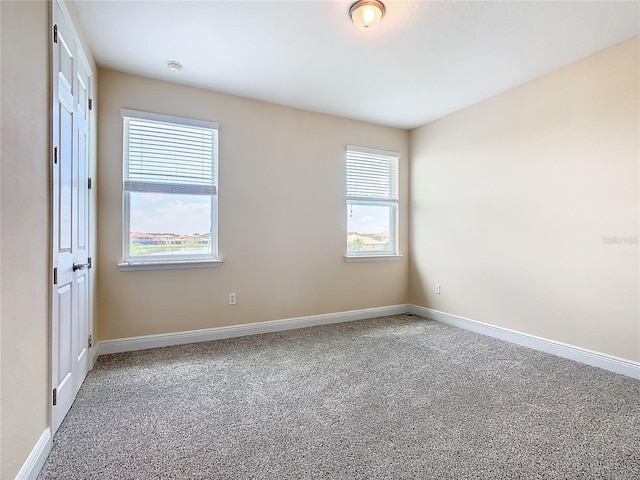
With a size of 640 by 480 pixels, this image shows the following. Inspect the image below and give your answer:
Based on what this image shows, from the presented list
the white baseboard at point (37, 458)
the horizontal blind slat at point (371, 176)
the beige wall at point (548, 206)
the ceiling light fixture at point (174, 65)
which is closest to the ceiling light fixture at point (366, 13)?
the ceiling light fixture at point (174, 65)

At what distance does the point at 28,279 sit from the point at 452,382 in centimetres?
271

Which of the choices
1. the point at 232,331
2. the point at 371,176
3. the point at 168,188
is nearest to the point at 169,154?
the point at 168,188

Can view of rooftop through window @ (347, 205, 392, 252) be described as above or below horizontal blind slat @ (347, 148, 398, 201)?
below

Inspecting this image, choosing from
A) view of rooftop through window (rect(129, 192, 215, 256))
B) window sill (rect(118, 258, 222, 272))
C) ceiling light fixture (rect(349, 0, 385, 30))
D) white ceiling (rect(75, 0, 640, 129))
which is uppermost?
white ceiling (rect(75, 0, 640, 129))

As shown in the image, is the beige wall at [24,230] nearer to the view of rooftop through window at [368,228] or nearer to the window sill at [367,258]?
the window sill at [367,258]

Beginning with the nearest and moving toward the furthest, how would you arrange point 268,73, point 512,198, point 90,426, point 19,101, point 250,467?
point 19,101 < point 250,467 < point 90,426 < point 268,73 < point 512,198

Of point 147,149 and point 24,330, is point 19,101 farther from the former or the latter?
point 147,149

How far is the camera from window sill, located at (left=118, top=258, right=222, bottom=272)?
316cm

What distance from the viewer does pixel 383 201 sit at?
469 cm

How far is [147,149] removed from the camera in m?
3.29

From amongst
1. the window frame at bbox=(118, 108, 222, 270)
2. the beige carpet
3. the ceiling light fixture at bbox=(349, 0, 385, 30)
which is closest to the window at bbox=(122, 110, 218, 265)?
the window frame at bbox=(118, 108, 222, 270)

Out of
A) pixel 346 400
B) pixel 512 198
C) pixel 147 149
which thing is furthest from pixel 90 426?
pixel 512 198

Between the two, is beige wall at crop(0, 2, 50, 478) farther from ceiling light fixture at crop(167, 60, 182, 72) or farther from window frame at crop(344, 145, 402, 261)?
window frame at crop(344, 145, 402, 261)

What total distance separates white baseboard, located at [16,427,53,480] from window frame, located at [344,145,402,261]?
10.7 feet
